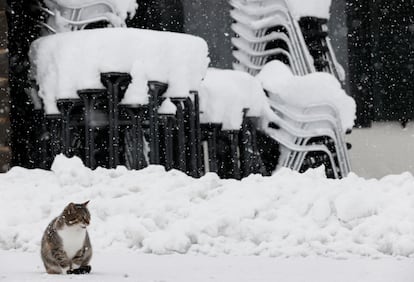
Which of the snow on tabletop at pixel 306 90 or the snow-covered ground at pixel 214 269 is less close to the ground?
the snow-covered ground at pixel 214 269

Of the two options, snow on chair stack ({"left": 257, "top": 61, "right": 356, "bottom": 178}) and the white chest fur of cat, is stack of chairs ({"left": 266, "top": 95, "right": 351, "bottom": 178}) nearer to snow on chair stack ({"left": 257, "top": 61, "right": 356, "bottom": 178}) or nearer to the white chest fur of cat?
snow on chair stack ({"left": 257, "top": 61, "right": 356, "bottom": 178})

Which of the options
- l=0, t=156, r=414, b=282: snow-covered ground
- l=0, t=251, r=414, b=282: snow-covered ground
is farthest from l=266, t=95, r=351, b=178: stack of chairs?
l=0, t=251, r=414, b=282: snow-covered ground

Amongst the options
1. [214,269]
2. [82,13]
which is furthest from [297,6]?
[214,269]

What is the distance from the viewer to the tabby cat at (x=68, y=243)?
5055mm

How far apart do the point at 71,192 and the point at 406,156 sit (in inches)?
486

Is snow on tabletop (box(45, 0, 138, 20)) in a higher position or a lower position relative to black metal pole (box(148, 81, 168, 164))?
higher

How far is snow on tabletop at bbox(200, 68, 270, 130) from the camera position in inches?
568

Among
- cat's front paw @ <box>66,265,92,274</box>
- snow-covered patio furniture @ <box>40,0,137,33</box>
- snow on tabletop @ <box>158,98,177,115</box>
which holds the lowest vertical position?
snow on tabletop @ <box>158,98,177,115</box>

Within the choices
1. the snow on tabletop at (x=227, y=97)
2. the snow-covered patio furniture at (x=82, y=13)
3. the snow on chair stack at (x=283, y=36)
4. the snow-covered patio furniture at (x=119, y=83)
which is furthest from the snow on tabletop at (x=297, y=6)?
the snow-covered patio furniture at (x=119, y=83)

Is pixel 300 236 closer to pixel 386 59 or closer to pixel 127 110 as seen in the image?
pixel 127 110

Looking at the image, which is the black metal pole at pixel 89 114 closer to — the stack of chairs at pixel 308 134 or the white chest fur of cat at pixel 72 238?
the stack of chairs at pixel 308 134

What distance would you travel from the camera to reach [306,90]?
16.5 m

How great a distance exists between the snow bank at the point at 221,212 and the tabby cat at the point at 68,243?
198 cm

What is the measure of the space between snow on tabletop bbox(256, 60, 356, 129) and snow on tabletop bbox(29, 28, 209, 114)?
4.11 m
